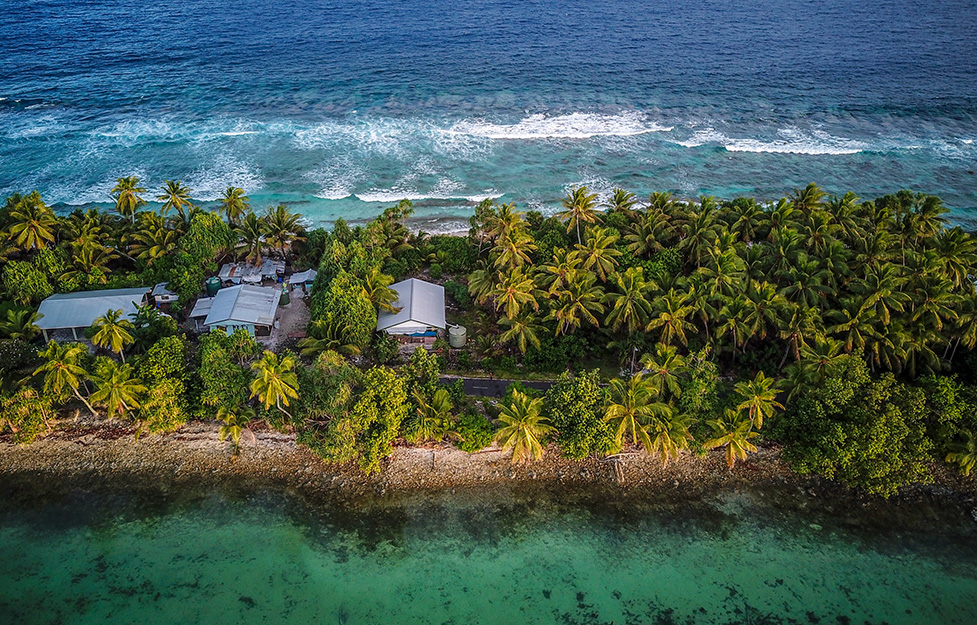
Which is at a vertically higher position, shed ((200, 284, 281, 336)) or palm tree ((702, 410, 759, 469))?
shed ((200, 284, 281, 336))

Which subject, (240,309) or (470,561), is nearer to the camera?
(470,561)

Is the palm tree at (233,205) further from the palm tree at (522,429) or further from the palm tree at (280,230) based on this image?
the palm tree at (522,429)

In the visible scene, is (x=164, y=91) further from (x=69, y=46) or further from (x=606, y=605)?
(x=606, y=605)

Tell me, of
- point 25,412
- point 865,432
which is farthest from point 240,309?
point 865,432

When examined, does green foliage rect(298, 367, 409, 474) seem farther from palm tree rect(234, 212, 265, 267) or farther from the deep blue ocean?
the deep blue ocean

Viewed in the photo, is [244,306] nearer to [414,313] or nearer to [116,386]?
[116,386]

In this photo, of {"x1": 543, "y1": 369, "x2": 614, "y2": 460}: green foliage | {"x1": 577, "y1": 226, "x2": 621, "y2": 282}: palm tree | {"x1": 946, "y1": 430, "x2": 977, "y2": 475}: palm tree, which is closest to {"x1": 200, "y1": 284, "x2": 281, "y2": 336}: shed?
{"x1": 543, "y1": 369, "x2": 614, "y2": 460}: green foliage

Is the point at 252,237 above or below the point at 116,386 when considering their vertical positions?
above
